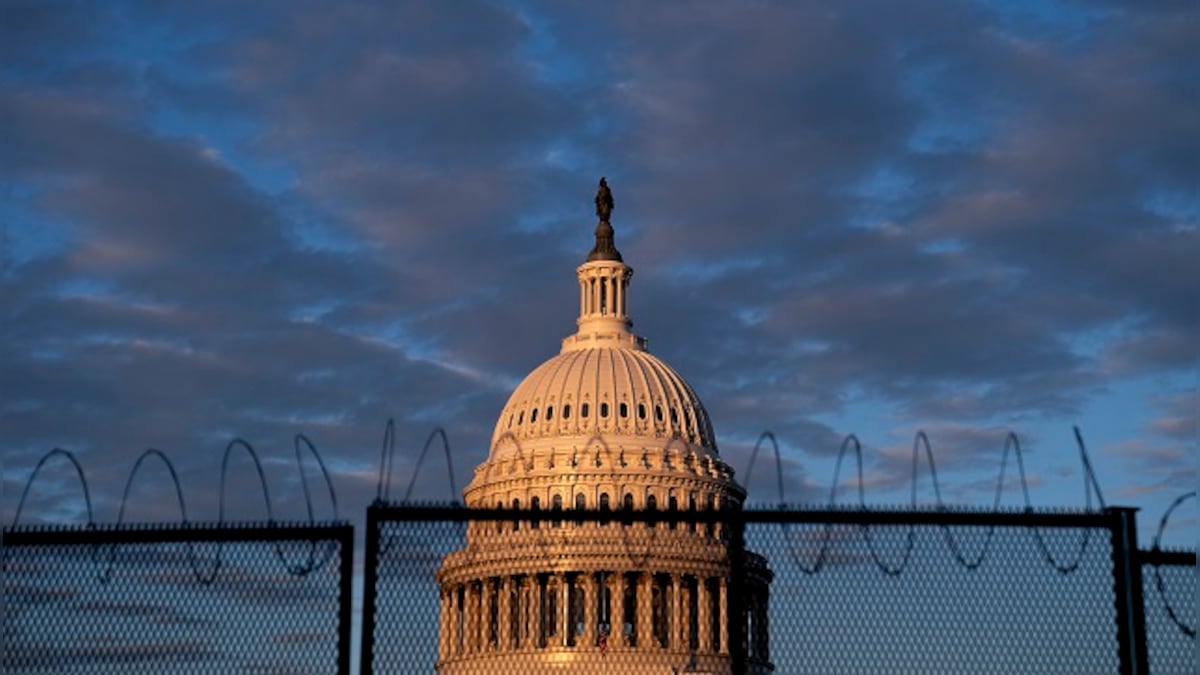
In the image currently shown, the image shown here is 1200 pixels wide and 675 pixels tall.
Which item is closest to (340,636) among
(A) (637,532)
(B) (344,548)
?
(B) (344,548)

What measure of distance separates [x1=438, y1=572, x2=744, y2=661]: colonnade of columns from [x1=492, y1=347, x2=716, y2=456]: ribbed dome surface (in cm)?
2445

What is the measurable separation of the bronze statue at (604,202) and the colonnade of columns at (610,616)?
4650 centimetres

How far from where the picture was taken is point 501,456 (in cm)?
14262

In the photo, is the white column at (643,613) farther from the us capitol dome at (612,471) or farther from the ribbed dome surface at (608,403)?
the ribbed dome surface at (608,403)

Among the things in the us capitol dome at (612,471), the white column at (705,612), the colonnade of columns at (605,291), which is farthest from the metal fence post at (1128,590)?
the colonnade of columns at (605,291)

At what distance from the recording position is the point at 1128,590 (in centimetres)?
2306

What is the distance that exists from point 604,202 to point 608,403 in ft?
72.7

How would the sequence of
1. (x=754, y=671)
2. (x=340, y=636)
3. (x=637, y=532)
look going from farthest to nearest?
(x=754, y=671) < (x=637, y=532) < (x=340, y=636)

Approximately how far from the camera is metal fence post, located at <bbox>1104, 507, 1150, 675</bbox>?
2308 cm

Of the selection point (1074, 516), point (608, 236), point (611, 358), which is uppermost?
point (608, 236)

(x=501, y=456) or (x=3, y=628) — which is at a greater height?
(x=501, y=456)

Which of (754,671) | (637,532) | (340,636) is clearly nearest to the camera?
(340,636)

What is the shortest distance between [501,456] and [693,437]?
46.1 ft

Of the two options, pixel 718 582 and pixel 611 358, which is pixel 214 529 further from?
pixel 611 358
